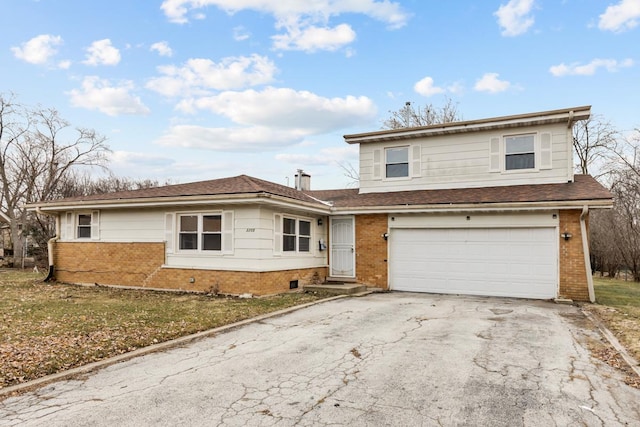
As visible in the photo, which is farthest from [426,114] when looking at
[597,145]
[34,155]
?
[34,155]

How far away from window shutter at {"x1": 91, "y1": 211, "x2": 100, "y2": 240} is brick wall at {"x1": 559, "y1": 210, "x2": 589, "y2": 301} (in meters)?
14.7

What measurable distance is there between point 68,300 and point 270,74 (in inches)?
439

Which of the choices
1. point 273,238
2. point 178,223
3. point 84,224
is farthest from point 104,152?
point 273,238

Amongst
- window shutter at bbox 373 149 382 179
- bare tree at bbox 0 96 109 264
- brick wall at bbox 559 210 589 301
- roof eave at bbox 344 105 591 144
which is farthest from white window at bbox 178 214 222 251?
bare tree at bbox 0 96 109 264

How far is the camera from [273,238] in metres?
12.5

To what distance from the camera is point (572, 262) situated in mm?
11719

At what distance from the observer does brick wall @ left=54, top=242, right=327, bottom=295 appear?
12234 mm

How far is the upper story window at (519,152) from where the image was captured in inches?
548

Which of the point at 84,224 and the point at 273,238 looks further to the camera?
the point at 84,224

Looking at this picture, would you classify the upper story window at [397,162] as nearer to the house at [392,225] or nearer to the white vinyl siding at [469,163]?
the house at [392,225]

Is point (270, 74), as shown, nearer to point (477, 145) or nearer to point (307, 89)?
point (307, 89)

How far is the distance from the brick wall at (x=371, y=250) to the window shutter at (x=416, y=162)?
2.42 metres

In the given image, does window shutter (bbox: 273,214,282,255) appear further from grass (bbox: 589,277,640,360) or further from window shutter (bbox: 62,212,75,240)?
grass (bbox: 589,277,640,360)

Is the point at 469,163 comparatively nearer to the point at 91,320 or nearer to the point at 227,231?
the point at 227,231
